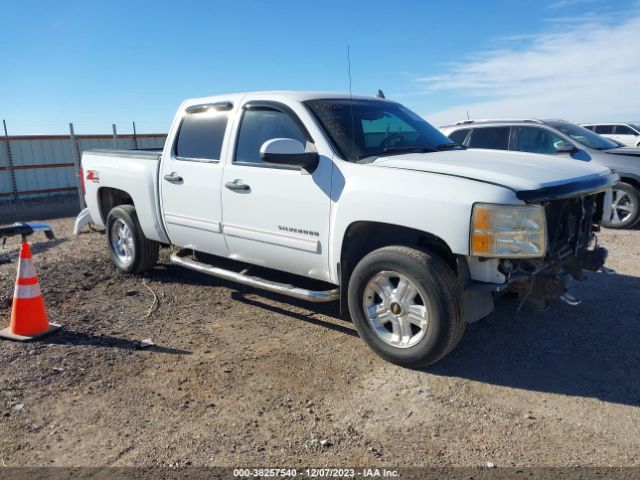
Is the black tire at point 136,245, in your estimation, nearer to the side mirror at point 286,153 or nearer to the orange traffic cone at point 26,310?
the orange traffic cone at point 26,310

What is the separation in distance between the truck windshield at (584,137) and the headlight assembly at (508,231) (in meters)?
6.35

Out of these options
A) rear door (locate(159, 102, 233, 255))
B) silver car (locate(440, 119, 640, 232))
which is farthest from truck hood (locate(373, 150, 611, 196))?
silver car (locate(440, 119, 640, 232))

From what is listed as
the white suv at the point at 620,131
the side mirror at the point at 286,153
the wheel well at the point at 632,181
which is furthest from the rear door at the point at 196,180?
the white suv at the point at 620,131

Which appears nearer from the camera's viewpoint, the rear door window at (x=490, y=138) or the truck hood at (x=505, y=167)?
the truck hood at (x=505, y=167)

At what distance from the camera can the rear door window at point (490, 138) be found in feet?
29.8

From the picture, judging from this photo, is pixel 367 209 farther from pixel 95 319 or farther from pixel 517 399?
pixel 95 319

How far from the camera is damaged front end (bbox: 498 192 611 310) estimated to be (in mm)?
3631

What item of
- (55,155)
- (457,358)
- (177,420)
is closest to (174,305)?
(177,420)

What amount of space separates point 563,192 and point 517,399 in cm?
135

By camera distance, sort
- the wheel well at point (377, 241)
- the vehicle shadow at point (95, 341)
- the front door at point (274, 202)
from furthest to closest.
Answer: the vehicle shadow at point (95, 341)
the front door at point (274, 202)
the wheel well at point (377, 241)

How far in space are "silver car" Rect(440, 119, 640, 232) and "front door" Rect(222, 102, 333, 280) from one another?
5426 mm

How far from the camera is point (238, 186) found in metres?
4.67

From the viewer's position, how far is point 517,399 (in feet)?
11.3

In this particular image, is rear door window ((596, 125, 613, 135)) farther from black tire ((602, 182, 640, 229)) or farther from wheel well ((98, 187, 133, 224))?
wheel well ((98, 187, 133, 224))
